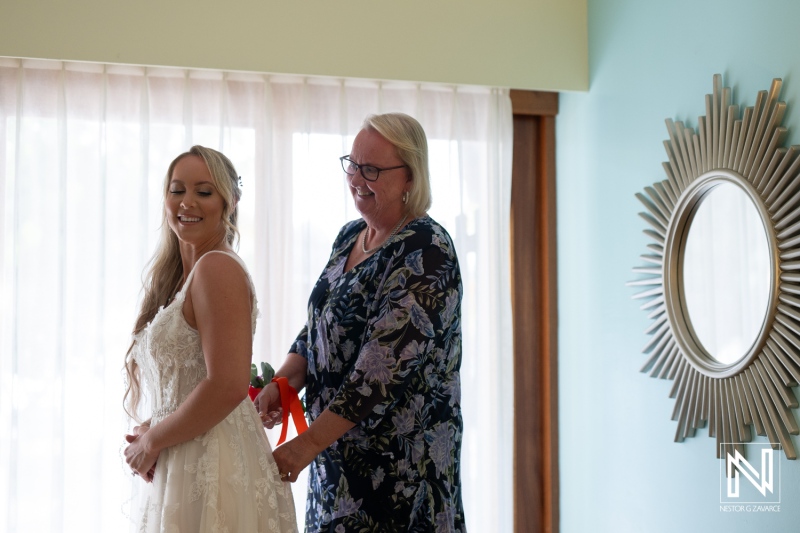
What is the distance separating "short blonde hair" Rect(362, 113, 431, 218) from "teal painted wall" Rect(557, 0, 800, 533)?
0.98m

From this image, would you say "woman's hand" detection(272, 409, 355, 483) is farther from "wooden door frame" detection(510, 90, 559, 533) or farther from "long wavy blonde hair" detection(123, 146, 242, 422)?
"wooden door frame" detection(510, 90, 559, 533)

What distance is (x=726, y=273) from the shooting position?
92.9 inches

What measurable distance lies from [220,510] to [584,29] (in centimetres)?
255

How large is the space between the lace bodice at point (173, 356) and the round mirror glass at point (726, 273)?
4.49ft

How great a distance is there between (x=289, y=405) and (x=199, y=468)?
1.00 feet

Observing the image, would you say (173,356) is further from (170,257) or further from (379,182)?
(379,182)

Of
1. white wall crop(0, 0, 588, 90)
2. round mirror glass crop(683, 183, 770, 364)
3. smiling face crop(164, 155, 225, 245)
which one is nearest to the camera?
smiling face crop(164, 155, 225, 245)

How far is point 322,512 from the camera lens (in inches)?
78.0

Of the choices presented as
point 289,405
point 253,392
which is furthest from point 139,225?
point 289,405

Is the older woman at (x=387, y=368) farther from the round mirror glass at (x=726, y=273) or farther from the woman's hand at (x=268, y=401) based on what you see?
the round mirror glass at (x=726, y=273)

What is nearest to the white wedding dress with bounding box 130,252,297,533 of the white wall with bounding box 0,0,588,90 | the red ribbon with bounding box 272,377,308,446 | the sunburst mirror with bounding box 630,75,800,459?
the red ribbon with bounding box 272,377,308,446

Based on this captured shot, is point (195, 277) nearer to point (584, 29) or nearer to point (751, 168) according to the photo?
point (751, 168)

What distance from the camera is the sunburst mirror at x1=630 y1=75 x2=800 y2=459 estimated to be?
209 centimetres

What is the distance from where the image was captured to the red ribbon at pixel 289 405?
1948mm
